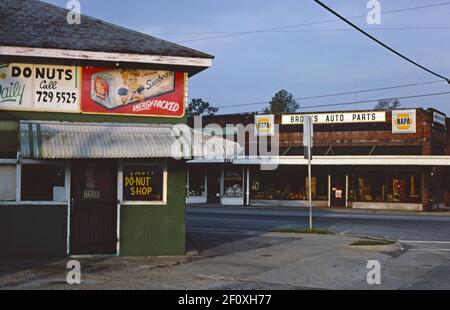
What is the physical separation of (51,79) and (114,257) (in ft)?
13.5

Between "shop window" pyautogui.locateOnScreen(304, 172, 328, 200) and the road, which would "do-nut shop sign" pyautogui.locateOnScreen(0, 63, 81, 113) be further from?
"shop window" pyautogui.locateOnScreen(304, 172, 328, 200)

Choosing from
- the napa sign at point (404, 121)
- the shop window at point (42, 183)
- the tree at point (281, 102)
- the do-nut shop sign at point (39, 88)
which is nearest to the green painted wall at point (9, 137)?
the do-nut shop sign at point (39, 88)

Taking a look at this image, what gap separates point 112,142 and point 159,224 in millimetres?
2246

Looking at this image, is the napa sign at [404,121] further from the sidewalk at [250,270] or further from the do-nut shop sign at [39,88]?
the do-nut shop sign at [39,88]

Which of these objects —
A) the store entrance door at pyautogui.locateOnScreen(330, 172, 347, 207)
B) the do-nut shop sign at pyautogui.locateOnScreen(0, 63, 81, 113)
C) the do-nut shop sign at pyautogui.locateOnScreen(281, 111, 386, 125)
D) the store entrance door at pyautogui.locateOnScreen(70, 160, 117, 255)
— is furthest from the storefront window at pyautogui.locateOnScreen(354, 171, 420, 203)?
the do-nut shop sign at pyautogui.locateOnScreen(0, 63, 81, 113)

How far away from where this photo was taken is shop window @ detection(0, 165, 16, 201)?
12.1 meters

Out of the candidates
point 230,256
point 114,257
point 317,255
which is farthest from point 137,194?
point 317,255

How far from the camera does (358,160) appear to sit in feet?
123

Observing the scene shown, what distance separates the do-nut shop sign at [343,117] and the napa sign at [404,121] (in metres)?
0.86

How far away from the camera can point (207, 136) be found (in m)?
13.3

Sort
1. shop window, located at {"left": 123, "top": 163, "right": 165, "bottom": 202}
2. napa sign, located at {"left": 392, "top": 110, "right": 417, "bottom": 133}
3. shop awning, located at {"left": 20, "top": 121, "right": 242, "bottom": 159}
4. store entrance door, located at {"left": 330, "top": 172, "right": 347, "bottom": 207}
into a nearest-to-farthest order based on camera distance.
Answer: shop awning, located at {"left": 20, "top": 121, "right": 242, "bottom": 159}, shop window, located at {"left": 123, "top": 163, "right": 165, "bottom": 202}, napa sign, located at {"left": 392, "top": 110, "right": 417, "bottom": 133}, store entrance door, located at {"left": 330, "top": 172, "right": 347, "bottom": 207}

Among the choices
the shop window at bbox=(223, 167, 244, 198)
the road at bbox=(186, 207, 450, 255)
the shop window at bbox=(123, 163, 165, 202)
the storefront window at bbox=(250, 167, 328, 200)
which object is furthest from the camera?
the shop window at bbox=(223, 167, 244, 198)

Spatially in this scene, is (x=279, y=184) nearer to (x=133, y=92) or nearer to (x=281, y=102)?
(x=133, y=92)

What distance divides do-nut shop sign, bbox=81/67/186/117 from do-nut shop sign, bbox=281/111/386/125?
88.2 ft
